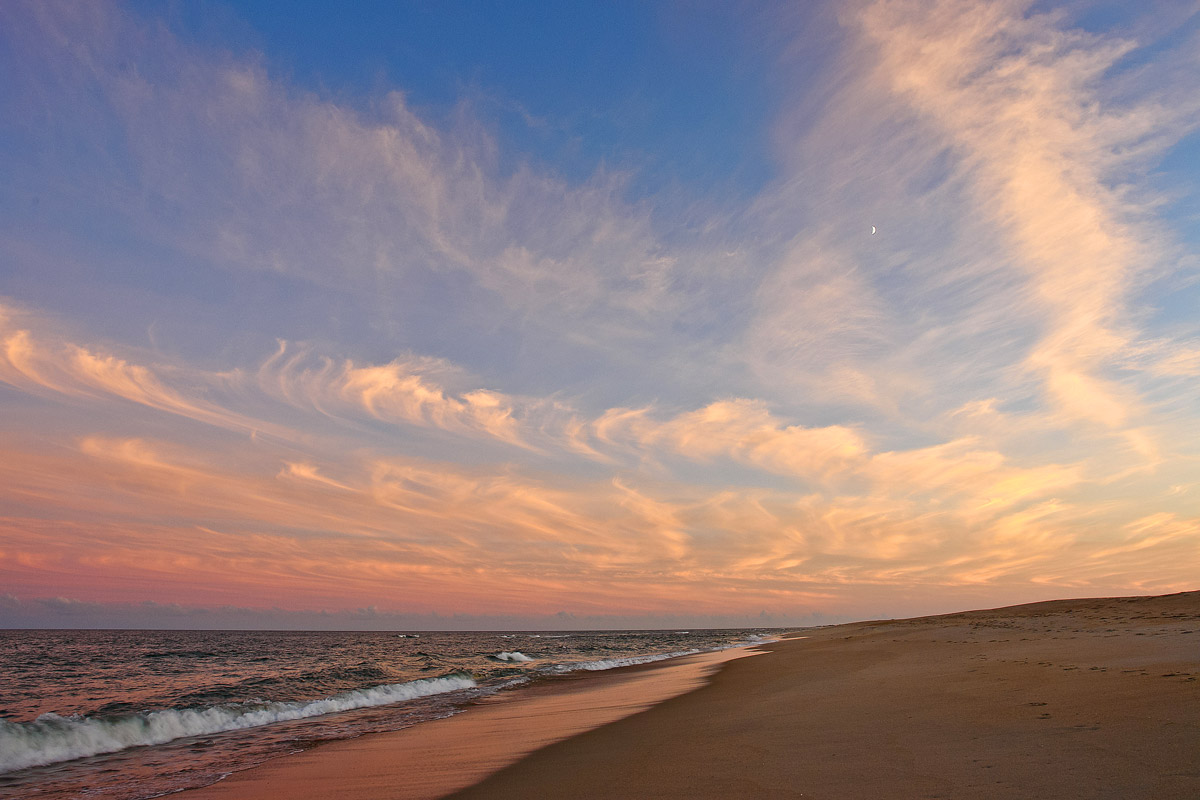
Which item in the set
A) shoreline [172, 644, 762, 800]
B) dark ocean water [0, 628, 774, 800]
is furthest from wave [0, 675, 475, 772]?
shoreline [172, 644, 762, 800]

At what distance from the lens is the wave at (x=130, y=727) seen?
13.3 m

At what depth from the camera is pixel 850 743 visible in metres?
8.66

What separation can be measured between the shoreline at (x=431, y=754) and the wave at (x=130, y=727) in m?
5.27

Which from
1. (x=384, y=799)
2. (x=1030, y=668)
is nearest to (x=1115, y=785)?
(x=384, y=799)

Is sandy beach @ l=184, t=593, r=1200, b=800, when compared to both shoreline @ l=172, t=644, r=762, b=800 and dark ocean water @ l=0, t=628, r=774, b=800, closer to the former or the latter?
shoreline @ l=172, t=644, r=762, b=800

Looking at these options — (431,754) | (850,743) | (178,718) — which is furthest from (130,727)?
(850,743)

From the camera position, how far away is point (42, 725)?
14.2 m

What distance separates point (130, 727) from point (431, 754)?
387 inches

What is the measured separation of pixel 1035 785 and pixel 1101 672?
28.8ft

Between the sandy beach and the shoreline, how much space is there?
6 cm

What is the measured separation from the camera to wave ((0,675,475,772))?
13.3 meters

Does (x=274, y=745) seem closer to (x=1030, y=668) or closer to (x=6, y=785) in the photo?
(x=6, y=785)

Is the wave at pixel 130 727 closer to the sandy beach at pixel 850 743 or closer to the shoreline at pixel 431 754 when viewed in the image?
the shoreline at pixel 431 754

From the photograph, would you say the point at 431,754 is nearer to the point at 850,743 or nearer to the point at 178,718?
the point at 850,743
